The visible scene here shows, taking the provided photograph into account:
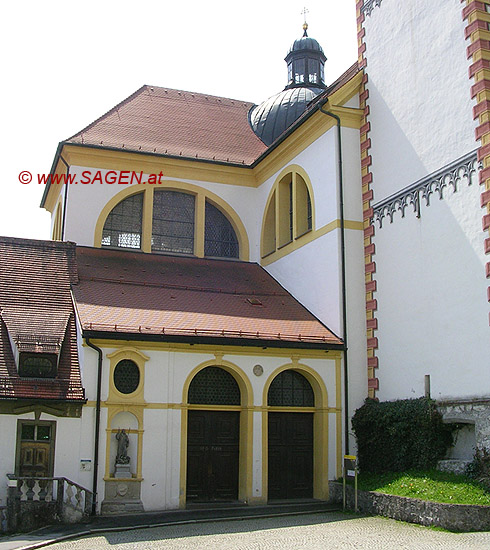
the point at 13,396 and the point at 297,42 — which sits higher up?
the point at 297,42

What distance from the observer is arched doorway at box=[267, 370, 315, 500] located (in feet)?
Result: 56.3

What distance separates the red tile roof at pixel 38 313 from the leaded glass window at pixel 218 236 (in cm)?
513

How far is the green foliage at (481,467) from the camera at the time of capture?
43.1ft

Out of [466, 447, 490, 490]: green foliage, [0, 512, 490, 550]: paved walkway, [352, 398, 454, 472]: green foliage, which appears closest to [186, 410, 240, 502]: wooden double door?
[0, 512, 490, 550]: paved walkway

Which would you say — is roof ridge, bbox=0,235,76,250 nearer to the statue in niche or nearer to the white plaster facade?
the statue in niche

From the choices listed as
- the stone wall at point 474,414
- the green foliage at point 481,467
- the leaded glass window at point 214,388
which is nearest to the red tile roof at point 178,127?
the leaded glass window at point 214,388

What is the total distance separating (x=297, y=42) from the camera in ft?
97.2

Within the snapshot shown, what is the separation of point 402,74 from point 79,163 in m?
10.1

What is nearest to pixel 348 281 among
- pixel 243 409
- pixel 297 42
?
pixel 243 409

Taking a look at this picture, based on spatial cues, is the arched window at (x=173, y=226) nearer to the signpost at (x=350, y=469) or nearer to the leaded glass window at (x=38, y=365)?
the leaded glass window at (x=38, y=365)

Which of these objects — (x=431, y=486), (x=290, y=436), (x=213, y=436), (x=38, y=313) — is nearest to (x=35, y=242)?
(x=38, y=313)

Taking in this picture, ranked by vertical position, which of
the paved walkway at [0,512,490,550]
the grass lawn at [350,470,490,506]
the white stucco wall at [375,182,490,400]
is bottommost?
the paved walkway at [0,512,490,550]

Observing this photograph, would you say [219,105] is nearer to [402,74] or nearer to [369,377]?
[402,74]

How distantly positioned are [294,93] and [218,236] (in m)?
6.69
